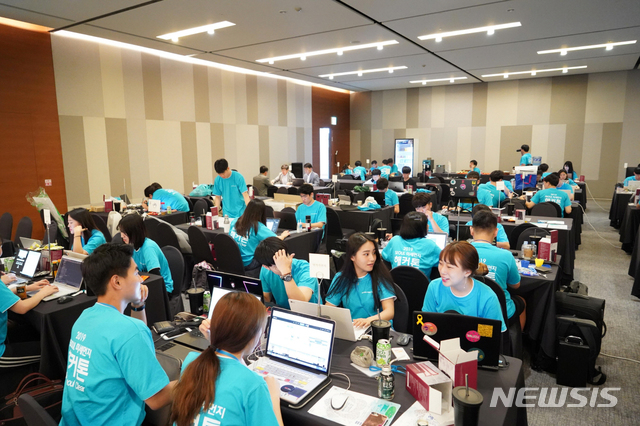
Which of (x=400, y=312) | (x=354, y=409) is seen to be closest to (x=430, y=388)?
(x=354, y=409)

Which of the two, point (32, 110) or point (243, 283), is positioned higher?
point (32, 110)

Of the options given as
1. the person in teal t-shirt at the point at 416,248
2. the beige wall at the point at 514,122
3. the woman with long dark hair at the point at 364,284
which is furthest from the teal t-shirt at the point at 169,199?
the beige wall at the point at 514,122

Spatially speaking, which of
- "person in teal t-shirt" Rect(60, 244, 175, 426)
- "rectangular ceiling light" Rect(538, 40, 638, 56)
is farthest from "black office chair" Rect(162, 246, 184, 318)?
"rectangular ceiling light" Rect(538, 40, 638, 56)

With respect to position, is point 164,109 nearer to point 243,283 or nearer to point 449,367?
point 243,283

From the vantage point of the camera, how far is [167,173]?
9.43 metres

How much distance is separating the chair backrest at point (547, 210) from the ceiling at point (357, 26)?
2893mm

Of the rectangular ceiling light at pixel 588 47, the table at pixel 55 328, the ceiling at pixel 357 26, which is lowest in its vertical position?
the table at pixel 55 328

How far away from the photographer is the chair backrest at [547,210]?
627 centimetres

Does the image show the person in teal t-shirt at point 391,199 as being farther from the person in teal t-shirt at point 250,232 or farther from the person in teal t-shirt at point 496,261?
the person in teal t-shirt at point 496,261

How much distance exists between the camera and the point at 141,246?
11.7 feet

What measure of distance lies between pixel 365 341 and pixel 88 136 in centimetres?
770

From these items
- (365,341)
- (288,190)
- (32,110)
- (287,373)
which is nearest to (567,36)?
(288,190)

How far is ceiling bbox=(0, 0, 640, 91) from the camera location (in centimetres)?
550

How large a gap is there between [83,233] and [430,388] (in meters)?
3.95
